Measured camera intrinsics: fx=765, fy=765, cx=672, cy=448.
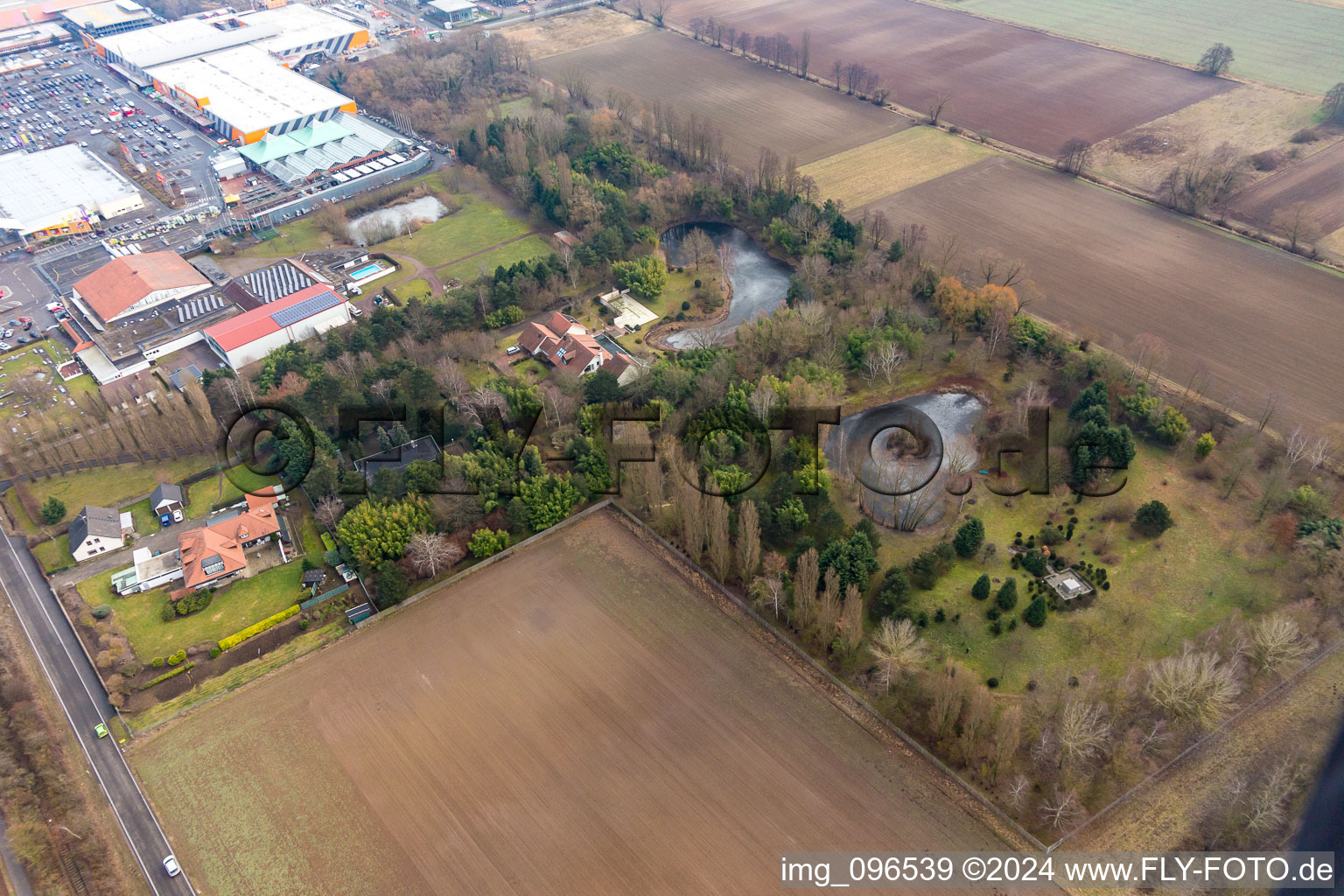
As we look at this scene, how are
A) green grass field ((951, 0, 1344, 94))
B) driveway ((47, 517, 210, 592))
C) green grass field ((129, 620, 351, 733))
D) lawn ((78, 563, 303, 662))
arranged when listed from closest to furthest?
1. green grass field ((129, 620, 351, 733))
2. lawn ((78, 563, 303, 662))
3. driveway ((47, 517, 210, 592))
4. green grass field ((951, 0, 1344, 94))

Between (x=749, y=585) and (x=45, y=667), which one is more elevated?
(x=749, y=585)

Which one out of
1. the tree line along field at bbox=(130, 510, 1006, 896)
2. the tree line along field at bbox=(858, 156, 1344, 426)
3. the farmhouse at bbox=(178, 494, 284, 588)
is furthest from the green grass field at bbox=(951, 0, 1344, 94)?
the farmhouse at bbox=(178, 494, 284, 588)

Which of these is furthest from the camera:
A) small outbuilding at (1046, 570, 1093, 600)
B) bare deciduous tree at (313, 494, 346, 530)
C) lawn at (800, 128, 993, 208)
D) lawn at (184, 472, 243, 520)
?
lawn at (800, 128, 993, 208)

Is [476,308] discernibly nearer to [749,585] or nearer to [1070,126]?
[749,585]

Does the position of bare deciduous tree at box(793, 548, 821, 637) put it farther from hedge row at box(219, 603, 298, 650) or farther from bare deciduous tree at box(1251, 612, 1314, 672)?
hedge row at box(219, 603, 298, 650)

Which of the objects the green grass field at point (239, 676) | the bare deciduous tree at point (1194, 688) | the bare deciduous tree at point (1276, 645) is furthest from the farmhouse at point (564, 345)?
the bare deciduous tree at point (1276, 645)

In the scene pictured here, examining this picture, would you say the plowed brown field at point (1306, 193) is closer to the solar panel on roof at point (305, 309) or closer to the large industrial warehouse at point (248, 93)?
the solar panel on roof at point (305, 309)

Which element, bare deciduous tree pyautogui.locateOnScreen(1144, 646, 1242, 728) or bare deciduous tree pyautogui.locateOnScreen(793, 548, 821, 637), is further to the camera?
bare deciduous tree pyautogui.locateOnScreen(793, 548, 821, 637)

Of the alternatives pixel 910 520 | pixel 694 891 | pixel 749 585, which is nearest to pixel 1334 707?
pixel 910 520
